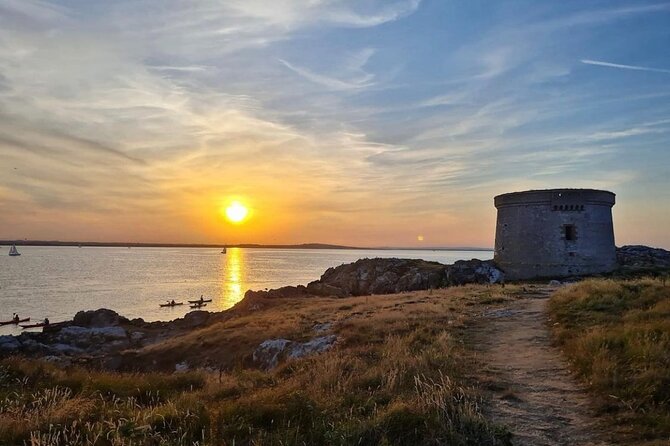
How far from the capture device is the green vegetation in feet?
20.9

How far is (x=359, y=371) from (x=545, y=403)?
3.49 metres

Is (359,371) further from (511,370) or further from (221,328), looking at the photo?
(221,328)

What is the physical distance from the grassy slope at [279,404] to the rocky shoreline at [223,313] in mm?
8726

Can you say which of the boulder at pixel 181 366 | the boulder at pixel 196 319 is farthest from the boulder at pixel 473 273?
the boulder at pixel 181 366

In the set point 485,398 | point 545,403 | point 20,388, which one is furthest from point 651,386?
point 20,388

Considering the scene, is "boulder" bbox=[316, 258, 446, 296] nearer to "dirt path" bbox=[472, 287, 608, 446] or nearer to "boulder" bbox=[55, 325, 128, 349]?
"boulder" bbox=[55, 325, 128, 349]

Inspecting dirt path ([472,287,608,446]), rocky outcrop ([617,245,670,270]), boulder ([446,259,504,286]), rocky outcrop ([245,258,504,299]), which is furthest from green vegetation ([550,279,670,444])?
rocky outcrop ([617,245,670,270])

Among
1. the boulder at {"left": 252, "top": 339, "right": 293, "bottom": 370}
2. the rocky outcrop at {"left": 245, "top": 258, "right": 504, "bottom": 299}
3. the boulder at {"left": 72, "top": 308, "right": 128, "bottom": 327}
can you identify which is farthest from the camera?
the rocky outcrop at {"left": 245, "top": 258, "right": 504, "bottom": 299}

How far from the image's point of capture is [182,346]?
24.2 metres

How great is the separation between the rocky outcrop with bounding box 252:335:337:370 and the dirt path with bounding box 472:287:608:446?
16.6 feet

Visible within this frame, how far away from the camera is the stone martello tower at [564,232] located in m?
33.1

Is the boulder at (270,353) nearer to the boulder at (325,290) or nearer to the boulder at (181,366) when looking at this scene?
the boulder at (181,366)

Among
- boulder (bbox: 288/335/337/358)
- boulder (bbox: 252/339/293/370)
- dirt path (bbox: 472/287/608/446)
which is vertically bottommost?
boulder (bbox: 252/339/293/370)

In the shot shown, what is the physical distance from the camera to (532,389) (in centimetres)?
817
